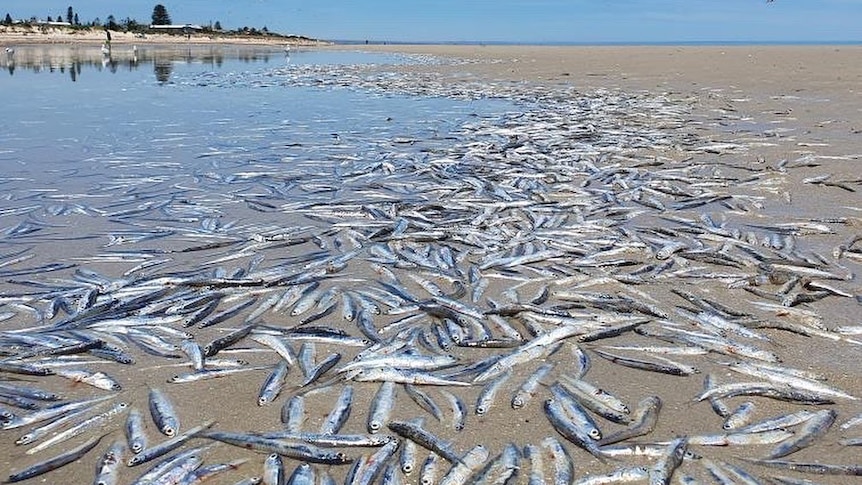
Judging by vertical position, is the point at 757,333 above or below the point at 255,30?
below

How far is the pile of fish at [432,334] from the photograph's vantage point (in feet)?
10.1

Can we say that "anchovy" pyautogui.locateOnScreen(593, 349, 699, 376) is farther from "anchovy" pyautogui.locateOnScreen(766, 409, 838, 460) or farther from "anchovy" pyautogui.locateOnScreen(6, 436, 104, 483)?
"anchovy" pyautogui.locateOnScreen(6, 436, 104, 483)

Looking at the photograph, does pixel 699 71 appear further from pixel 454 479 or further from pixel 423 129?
pixel 454 479

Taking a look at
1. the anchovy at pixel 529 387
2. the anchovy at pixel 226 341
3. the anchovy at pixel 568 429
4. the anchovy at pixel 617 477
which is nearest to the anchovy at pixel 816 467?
the anchovy at pixel 617 477

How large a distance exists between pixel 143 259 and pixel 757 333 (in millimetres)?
4701

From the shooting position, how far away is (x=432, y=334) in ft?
14.2

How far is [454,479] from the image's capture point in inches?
114

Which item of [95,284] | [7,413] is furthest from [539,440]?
[95,284]

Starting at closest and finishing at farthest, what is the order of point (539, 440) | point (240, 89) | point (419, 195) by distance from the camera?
point (539, 440), point (419, 195), point (240, 89)

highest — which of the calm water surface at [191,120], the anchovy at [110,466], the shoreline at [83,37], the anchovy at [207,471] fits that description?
the shoreline at [83,37]

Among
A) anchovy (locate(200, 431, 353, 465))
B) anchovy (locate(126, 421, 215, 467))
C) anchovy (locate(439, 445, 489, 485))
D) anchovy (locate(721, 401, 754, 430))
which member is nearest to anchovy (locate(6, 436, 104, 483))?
anchovy (locate(126, 421, 215, 467))

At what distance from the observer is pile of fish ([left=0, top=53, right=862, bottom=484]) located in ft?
10.1

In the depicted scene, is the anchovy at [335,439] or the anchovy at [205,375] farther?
the anchovy at [205,375]

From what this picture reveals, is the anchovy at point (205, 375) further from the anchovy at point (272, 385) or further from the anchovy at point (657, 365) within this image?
the anchovy at point (657, 365)
